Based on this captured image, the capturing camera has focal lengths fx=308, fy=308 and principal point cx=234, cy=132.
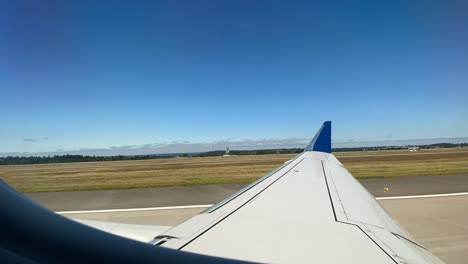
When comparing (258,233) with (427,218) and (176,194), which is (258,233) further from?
(176,194)

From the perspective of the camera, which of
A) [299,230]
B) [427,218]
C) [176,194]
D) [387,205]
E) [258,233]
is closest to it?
[258,233]

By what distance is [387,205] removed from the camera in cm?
997

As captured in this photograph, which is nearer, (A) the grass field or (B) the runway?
(B) the runway

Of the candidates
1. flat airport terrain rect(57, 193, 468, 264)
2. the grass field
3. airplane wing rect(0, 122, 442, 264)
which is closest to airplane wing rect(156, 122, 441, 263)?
airplane wing rect(0, 122, 442, 264)

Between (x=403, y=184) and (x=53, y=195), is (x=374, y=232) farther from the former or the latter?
(x=53, y=195)

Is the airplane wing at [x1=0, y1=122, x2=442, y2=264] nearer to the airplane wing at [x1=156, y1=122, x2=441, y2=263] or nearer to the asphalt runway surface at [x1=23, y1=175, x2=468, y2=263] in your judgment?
the airplane wing at [x1=156, y1=122, x2=441, y2=263]

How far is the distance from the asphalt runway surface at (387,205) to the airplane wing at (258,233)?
12.5ft

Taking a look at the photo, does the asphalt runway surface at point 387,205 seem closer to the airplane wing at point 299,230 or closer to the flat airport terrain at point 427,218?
the flat airport terrain at point 427,218

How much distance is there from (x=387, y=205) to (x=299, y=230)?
8.92 m

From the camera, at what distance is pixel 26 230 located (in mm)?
793

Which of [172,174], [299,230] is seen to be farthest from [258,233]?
[172,174]

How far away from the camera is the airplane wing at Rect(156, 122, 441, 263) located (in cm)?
191

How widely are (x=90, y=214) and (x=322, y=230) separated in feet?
31.2

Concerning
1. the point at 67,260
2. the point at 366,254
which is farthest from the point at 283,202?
the point at 67,260
